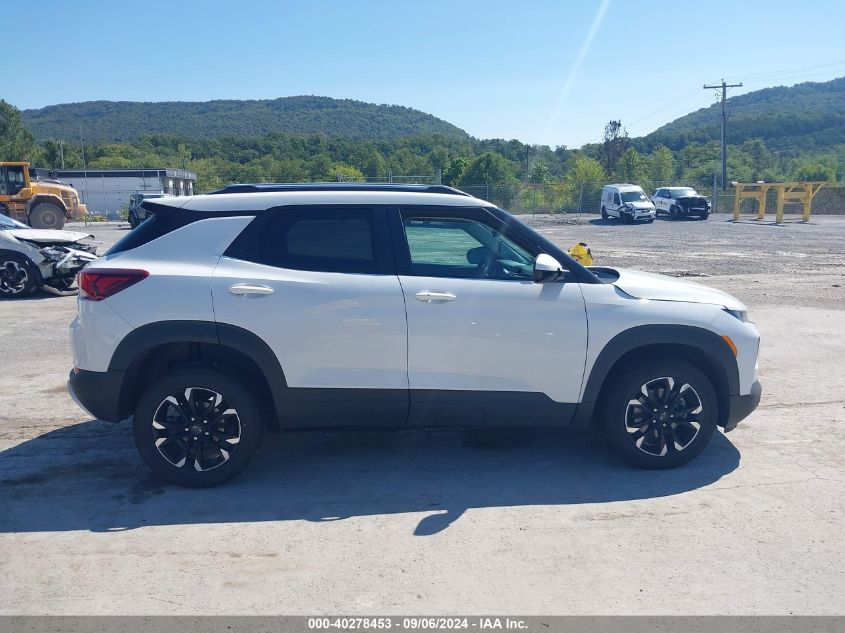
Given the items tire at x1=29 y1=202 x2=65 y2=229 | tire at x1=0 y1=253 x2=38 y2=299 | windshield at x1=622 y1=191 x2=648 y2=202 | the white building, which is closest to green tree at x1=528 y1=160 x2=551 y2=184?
windshield at x1=622 y1=191 x2=648 y2=202

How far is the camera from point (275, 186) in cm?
533

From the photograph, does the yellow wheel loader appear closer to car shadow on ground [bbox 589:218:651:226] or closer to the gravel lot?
car shadow on ground [bbox 589:218:651:226]

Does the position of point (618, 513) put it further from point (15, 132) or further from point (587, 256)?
point (15, 132)

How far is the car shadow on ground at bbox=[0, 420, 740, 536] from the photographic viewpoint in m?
4.49

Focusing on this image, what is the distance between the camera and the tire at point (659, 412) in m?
4.94

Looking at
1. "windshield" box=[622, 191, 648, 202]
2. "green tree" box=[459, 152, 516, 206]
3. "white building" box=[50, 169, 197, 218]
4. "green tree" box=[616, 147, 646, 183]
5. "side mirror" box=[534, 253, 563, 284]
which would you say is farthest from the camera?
"green tree" box=[616, 147, 646, 183]

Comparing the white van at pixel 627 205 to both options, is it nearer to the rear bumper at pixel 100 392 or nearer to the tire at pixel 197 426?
the tire at pixel 197 426

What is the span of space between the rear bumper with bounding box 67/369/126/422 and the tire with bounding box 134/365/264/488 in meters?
0.17

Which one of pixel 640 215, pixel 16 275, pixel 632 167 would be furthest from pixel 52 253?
pixel 632 167

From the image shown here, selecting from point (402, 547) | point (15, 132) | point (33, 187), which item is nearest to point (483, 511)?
point (402, 547)

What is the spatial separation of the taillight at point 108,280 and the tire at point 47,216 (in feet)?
99.3

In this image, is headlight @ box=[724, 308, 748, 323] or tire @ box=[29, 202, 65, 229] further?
tire @ box=[29, 202, 65, 229]
